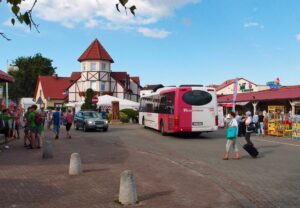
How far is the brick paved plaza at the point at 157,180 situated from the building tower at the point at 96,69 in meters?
51.8

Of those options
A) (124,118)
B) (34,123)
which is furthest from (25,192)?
(124,118)

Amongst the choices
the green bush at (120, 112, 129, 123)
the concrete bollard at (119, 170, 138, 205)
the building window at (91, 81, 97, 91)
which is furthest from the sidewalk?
the building window at (91, 81, 97, 91)

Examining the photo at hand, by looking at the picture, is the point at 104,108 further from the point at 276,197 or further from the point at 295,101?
the point at 276,197

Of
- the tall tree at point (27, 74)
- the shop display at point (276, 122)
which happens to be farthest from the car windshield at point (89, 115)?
the tall tree at point (27, 74)

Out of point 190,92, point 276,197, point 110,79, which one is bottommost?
point 276,197

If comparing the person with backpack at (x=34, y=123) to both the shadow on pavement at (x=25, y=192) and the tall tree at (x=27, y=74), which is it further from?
the tall tree at (x=27, y=74)

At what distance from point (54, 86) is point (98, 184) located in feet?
251

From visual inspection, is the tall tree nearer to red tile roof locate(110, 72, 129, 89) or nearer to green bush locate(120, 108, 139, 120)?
red tile roof locate(110, 72, 129, 89)

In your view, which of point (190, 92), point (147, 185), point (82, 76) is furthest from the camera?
point (82, 76)

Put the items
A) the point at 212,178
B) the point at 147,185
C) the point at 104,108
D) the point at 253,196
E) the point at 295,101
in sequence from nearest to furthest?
the point at 253,196 → the point at 147,185 → the point at 212,178 → the point at 295,101 → the point at 104,108

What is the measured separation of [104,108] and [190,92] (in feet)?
86.6

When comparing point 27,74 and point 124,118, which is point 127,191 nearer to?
point 124,118

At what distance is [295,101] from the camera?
115ft

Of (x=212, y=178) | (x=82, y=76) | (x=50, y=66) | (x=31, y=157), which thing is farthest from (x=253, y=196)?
(x=50, y=66)
